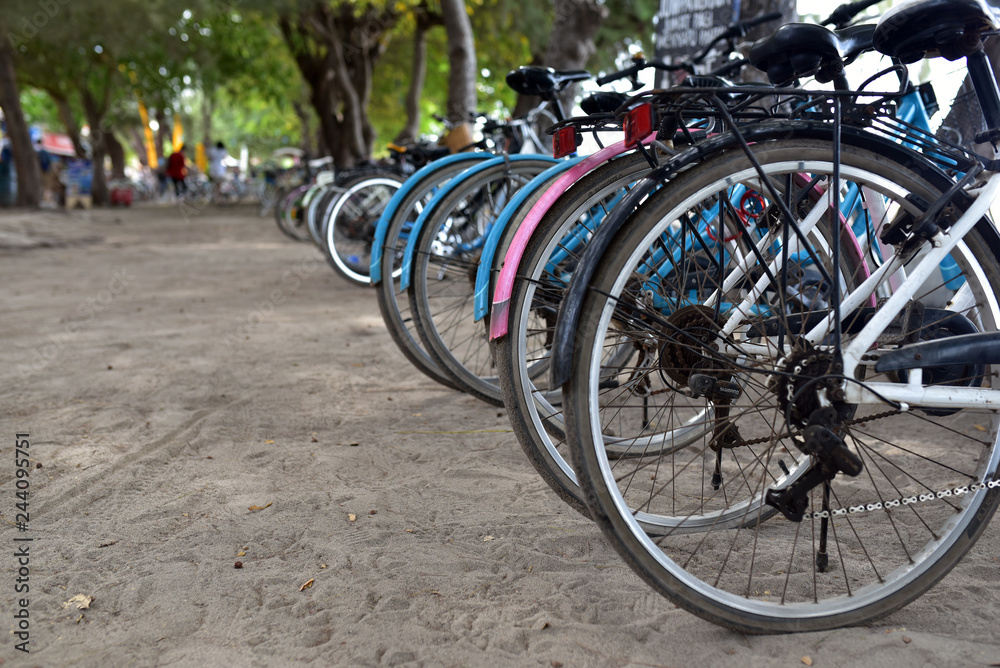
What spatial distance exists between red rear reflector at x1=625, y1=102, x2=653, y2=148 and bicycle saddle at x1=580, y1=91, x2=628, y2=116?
80 centimetres

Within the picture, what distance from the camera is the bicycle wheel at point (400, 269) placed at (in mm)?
3660

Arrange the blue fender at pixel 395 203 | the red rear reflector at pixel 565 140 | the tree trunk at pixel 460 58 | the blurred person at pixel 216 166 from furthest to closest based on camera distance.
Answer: the blurred person at pixel 216 166, the tree trunk at pixel 460 58, the blue fender at pixel 395 203, the red rear reflector at pixel 565 140

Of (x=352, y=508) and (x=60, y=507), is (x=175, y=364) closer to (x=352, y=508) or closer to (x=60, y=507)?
(x=60, y=507)

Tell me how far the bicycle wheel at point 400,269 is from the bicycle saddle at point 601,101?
112 cm

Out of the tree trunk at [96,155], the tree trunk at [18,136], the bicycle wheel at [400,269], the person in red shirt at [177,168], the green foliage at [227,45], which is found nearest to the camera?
the bicycle wheel at [400,269]

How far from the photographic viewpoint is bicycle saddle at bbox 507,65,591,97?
10.5 ft

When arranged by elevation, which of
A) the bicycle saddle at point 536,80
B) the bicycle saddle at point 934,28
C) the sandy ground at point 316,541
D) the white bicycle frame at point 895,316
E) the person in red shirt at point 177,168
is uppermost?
the person in red shirt at point 177,168

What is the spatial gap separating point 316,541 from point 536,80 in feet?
6.50

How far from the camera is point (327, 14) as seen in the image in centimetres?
1812

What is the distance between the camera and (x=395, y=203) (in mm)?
3871

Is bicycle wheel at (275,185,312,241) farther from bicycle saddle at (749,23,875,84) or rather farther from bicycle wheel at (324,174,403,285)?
bicycle saddle at (749,23,875,84)

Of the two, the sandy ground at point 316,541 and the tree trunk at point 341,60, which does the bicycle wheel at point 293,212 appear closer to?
the tree trunk at point 341,60

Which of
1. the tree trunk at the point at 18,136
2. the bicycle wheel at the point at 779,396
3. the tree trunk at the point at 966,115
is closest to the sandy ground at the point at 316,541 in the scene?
the bicycle wheel at the point at 779,396

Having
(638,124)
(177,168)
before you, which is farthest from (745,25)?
(177,168)
